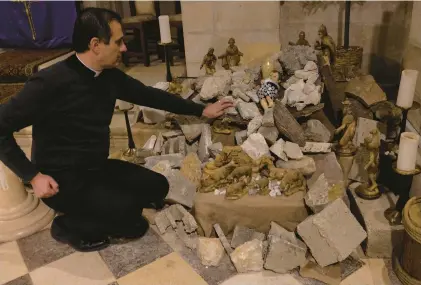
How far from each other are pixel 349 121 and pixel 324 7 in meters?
1.76

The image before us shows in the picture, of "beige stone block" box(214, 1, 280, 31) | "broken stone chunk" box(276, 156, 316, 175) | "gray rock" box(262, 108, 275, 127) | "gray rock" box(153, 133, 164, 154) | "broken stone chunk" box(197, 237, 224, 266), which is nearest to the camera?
"broken stone chunk" box(197, 237, 224, 266)

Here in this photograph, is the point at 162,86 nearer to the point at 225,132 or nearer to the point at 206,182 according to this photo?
the point at 225,132

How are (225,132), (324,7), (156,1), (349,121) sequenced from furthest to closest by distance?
(156,1) → (324,7) → (225,132) → (349,121)

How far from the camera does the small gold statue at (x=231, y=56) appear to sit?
10.8 ft

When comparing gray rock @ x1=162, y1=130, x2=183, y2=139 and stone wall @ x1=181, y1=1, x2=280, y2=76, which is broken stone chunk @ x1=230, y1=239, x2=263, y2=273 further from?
stone wall @ x1=181, y1=1, x2=280, y2=76

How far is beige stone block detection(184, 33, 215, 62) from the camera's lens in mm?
3717

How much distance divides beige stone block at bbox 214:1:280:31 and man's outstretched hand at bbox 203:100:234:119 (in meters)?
1.31

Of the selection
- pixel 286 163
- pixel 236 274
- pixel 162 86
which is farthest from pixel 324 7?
pixel 236 274

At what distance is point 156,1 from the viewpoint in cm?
516

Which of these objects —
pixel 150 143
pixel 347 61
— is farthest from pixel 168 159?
pixel 347 61

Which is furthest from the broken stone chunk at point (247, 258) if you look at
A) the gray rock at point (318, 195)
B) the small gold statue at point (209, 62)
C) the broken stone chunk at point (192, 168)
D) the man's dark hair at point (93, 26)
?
the small gold statue at point (209, 62)

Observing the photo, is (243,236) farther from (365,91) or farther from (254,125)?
(365,91)

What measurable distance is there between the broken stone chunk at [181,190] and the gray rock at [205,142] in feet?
0.99

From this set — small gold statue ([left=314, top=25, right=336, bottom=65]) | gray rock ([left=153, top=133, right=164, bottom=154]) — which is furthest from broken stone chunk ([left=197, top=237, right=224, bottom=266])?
small gold statue ([left=314, top=25, right=336, bottom=65])
